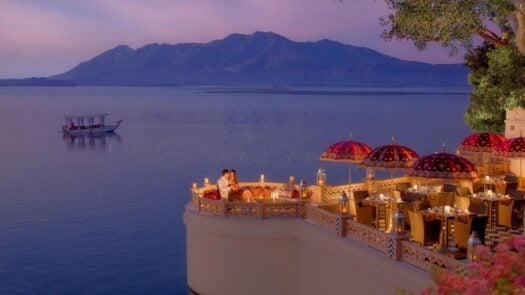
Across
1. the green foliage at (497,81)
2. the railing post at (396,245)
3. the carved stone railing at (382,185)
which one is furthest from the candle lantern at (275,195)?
the green foliage at (497,81)

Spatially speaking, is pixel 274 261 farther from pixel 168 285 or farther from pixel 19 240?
pixel 19 240

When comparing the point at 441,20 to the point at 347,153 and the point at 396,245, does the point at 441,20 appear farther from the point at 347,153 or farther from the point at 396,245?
the point at 396,245

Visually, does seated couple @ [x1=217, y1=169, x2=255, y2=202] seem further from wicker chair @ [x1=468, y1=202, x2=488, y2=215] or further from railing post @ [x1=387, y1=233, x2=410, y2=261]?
wicker chair @ [x1=468, y1=202, x2=488, y2=215]

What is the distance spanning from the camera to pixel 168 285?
80.5ft

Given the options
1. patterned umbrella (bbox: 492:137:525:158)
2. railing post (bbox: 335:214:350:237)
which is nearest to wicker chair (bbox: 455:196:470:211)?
patterned umbrella (bbox: 492:137:525:158)

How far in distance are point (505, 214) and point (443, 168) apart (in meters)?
2.68

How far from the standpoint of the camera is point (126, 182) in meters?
48.4

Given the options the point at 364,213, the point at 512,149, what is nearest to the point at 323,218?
the point at 364,213

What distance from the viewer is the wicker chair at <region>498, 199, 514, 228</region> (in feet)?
49.8

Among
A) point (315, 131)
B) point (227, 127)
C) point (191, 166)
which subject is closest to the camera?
point (191, 166)

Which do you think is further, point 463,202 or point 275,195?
point 275,195

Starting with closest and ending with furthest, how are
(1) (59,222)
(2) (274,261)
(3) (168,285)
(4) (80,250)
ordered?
1. (2) (274,261)
2. (3) (168,285)
3. (4) (80,250)
4. (1) (59,222)

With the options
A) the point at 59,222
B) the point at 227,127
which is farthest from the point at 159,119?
the point at 59,222

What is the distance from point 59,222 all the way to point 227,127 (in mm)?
64970
